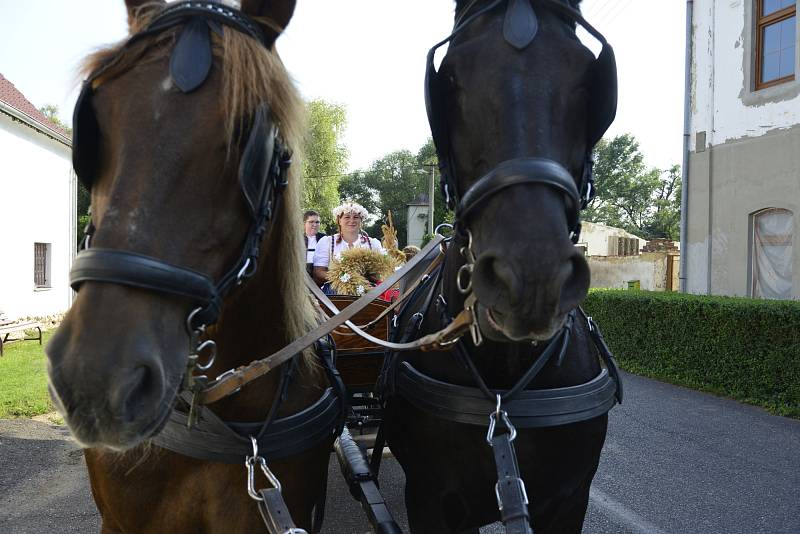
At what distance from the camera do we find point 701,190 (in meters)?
10.1

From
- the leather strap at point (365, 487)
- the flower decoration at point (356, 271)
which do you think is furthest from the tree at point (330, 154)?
the leather strap at point (365, 487)

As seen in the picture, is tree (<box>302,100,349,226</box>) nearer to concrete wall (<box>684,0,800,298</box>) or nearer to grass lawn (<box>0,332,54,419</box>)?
grass lawn (<box>0,332,54,419</box>)

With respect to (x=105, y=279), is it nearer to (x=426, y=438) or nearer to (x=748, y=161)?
(x=426, y=438)

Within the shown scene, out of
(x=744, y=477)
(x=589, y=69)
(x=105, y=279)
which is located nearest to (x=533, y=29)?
(x=589, y=69)

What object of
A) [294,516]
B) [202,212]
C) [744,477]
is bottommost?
[744,477]

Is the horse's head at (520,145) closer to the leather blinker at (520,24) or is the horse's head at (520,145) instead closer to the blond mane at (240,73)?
the leather blinker at (520,24)

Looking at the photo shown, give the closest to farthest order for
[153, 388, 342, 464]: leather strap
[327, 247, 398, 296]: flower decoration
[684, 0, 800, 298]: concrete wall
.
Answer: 1. [153, 388, 342, 464]: leather strap
2. [327, 247, 398, 296]: flower decoration
3. [684, 0, 800, 298]: concrete wall

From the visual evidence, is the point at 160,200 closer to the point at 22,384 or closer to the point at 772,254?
the point at 22,384

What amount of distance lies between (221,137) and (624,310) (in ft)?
29.7

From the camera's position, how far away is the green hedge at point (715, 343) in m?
6.67

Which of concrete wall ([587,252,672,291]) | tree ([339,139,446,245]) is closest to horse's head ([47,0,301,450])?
concrete wall ([587,252,672,291])

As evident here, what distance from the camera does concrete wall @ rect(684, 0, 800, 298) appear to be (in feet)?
28.2

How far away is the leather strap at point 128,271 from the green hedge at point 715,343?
716cm

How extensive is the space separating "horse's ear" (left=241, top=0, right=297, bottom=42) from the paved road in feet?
11.0
